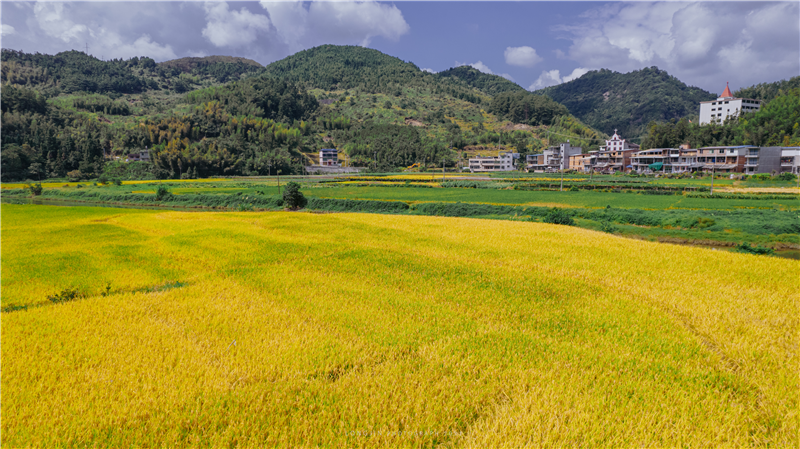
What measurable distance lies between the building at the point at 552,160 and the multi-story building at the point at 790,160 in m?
57.2

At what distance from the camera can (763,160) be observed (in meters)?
75.6

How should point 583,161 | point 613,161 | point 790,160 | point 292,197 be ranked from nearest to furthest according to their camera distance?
point 292,197 → point 790,160 → point 613,161 → point 583,161

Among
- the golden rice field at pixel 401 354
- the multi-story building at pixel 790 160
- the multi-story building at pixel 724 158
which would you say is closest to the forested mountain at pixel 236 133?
the multi-story building at pixel 724 158

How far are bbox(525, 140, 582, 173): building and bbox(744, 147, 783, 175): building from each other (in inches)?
2091

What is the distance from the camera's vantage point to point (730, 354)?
21.9 feet

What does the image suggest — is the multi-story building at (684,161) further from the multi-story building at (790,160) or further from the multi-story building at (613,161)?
the multi-story building at (613,161)

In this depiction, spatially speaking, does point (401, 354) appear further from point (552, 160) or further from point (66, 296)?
point (552, 160)

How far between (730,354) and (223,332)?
9.22 m

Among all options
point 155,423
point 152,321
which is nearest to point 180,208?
point 152,321

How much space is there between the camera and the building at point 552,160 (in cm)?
12940

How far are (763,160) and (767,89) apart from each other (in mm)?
95891

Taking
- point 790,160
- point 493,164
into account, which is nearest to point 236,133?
point 493,164

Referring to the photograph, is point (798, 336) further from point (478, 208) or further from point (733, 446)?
point (478, 208)

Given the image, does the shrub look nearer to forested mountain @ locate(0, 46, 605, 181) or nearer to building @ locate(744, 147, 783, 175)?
building @ locate(744, 147, 783, 175)
